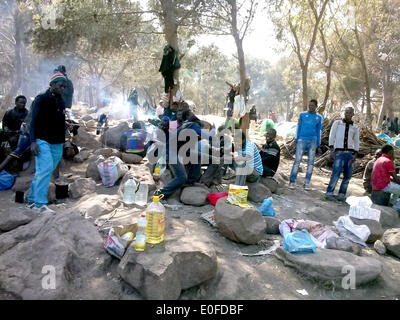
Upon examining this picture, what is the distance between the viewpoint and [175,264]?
2594 mm

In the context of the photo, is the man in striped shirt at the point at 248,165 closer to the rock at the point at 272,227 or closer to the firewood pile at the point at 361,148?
the rock at the point at 272,227

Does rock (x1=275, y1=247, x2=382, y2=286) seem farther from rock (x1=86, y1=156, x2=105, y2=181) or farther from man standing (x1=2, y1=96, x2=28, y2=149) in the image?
man standing (x1=2, y1=96, x2=28, y2=149)

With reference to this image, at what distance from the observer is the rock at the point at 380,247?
383 cm

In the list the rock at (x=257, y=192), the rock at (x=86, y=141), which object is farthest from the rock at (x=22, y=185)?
the rock at (x=257, y=192)

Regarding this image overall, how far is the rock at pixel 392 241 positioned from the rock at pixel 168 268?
8.55 feet

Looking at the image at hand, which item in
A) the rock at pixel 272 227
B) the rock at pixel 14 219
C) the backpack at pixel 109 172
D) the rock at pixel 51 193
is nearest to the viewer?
the rock at pixel 14 219

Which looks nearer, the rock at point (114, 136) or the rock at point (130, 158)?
the rock at point (130, 158)

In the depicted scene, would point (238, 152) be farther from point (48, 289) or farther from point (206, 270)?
point (48, 289)

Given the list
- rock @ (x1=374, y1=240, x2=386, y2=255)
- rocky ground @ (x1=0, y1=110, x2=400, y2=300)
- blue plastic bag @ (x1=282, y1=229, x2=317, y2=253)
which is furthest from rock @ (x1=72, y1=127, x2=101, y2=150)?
rock @ (x1=374, y1=240, x2=386, y2=255)

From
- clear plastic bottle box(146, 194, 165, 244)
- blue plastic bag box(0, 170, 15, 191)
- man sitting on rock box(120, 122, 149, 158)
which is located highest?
man sitting on rock box(120, 122, 149, 158)

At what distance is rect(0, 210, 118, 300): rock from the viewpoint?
2.46 m

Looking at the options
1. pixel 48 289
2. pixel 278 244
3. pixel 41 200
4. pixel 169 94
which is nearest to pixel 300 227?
pixel 278 244

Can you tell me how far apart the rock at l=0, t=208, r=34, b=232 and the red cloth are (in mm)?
5594
